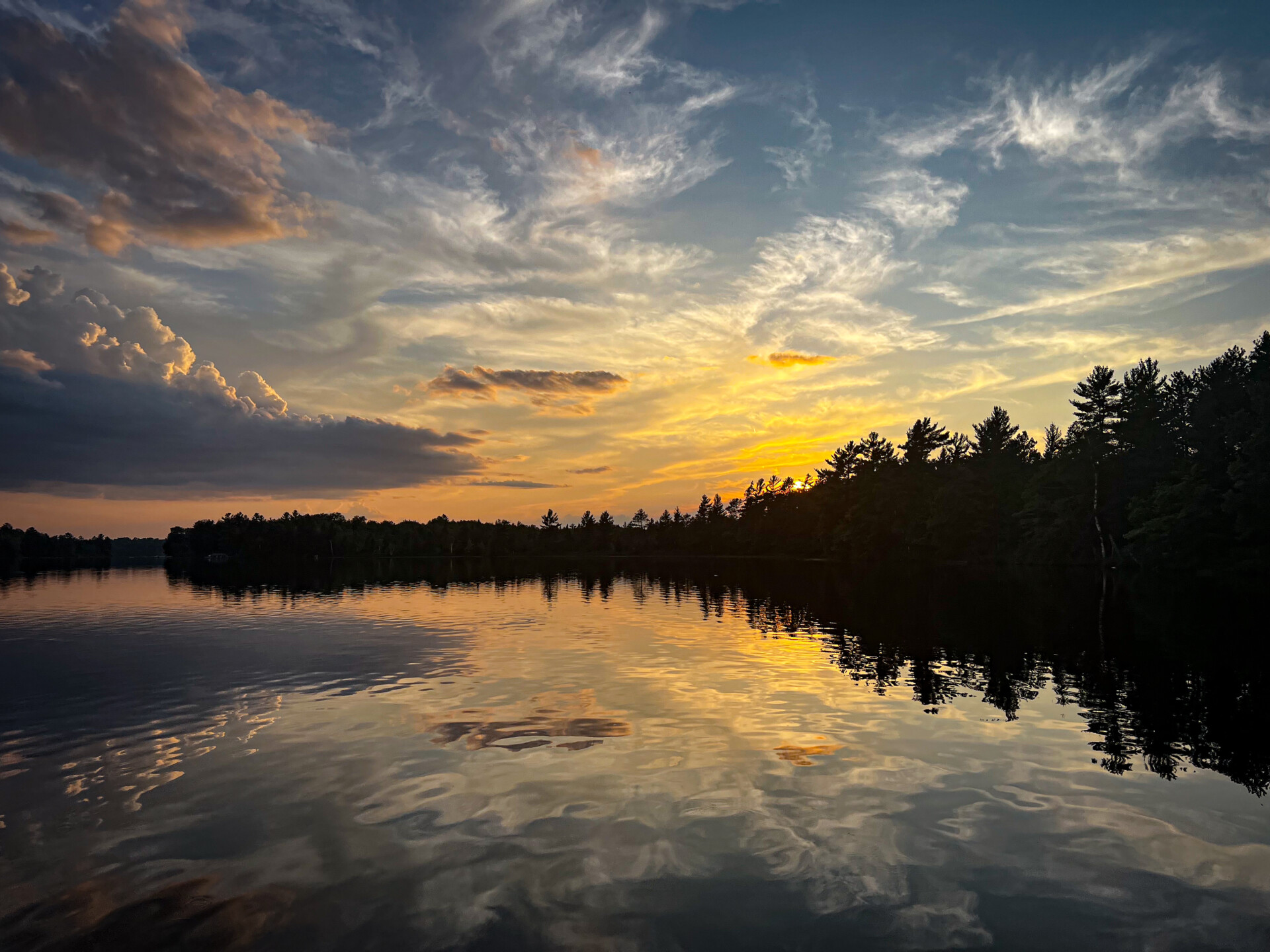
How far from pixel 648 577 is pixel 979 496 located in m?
65.4

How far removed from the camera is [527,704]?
22172 millimetres

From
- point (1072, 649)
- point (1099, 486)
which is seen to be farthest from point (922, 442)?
point (1072, 649)

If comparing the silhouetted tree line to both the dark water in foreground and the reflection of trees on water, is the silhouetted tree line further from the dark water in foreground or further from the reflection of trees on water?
the dark water in foreground

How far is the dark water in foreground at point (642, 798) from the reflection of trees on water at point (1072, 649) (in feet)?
0.79

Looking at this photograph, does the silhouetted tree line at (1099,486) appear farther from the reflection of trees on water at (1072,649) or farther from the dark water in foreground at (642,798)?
the dark water in foreground at (642,798)

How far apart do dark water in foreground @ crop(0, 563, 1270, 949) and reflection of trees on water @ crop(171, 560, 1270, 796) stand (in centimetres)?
24

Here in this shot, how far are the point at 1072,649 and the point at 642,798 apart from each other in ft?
90.2

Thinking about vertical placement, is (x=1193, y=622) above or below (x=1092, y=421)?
below

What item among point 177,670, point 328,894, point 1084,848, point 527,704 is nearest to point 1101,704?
point 1084,848

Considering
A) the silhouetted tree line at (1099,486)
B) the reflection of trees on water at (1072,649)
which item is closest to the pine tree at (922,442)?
the silhouetted tree line at (1099,486)

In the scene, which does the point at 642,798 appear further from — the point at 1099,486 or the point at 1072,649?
the point at 1099,486

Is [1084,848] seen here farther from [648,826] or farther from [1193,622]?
[1193,622]

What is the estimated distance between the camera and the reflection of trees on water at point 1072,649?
1831 centimetres

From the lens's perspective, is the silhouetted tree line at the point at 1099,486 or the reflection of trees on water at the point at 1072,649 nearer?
the reflection of trees on water at the point at 1072,649
